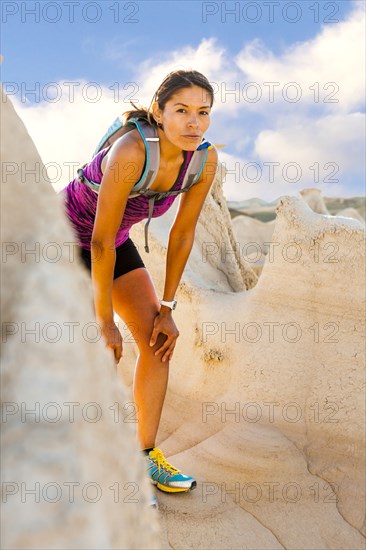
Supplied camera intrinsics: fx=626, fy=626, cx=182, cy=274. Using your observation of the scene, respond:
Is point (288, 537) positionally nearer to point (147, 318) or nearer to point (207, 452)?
point (207, 452)

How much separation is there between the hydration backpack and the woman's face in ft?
0.16

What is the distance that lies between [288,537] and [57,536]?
6.09 feet

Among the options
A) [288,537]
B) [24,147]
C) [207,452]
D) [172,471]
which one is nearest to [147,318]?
[172,471]

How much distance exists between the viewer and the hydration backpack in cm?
173

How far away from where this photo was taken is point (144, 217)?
192cm

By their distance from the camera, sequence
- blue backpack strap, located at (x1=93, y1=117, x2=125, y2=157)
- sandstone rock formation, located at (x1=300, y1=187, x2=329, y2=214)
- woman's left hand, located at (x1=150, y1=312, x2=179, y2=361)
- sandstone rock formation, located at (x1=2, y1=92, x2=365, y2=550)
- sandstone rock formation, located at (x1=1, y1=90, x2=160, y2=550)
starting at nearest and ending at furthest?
sandstone rock formation, located at (x1=1, y1=90, x2=160, y2=550) < blue backpack strap, located at (x1=93, y1=117, x2=125, y2=157) < woman's left hand, located at (x1=150, y1=312, x2=179, y2=361) < sandstone rock formation, located at (x1=2, y1=92, x2=365, y2=550) < sandstone rock formation, located at (x1=300, y1=187, x2=329, y2=214)

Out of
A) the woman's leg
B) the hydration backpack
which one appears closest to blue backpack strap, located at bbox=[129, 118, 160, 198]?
the hydration backpack

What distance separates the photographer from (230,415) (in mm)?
2463

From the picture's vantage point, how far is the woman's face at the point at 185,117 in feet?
5.69

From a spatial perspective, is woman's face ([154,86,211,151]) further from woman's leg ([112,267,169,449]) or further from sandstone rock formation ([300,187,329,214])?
sandstone rock formation ([300,187,329,214])

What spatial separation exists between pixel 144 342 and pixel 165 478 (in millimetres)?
426

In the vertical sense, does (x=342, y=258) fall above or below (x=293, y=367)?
above

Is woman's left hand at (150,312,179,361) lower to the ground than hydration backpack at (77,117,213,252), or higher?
lower


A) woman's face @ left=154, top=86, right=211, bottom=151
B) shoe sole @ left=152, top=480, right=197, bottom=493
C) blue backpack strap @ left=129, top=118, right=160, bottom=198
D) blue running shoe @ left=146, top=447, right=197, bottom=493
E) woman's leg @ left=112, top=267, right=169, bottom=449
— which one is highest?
woman's face @ left=154, top=86, right=211, bottom=151
